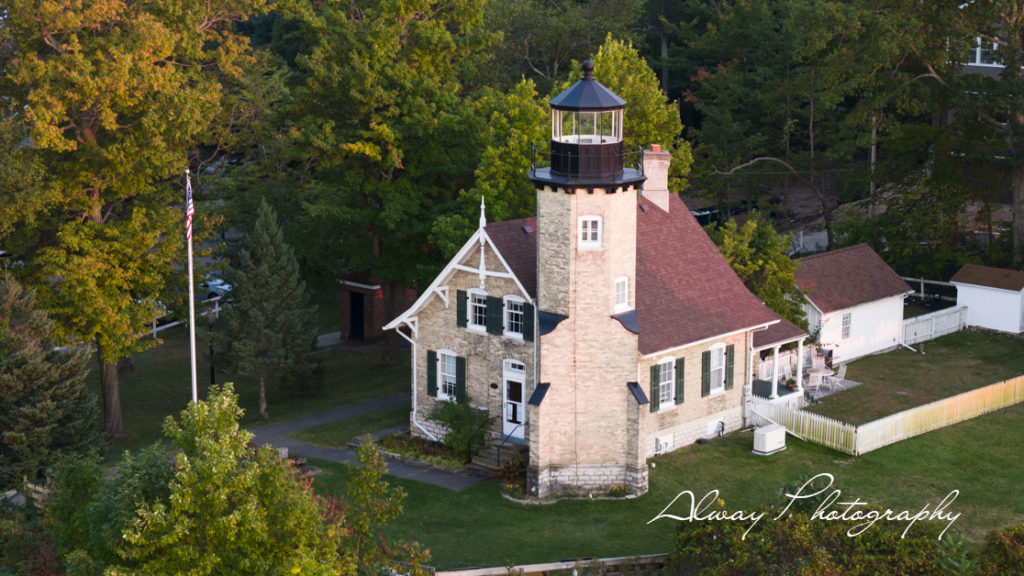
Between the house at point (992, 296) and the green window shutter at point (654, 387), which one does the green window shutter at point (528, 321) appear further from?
the house at point (992, 296)

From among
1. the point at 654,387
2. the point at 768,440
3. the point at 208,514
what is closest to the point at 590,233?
the point at 654,387

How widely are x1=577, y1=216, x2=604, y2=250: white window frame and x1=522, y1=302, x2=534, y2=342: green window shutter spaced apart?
272 centimetres

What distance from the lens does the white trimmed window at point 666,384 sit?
36.2 meters

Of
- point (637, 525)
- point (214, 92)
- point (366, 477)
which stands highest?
point (214, 92)

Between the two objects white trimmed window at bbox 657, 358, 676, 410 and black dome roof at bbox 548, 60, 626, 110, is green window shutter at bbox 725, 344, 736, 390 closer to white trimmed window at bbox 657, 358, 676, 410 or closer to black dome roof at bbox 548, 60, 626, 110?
white trimmed window at bbox 657, 358, 676, 410

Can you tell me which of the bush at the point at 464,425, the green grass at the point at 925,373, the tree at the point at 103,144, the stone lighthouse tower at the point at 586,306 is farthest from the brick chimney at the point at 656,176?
the tree at the point at 103,144

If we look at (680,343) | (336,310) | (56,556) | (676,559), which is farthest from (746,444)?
(336,310)

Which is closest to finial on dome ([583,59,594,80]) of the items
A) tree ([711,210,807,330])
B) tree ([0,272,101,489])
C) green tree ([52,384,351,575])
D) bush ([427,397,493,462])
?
bush ([427,397,493,462])

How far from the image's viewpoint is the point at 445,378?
124 ft

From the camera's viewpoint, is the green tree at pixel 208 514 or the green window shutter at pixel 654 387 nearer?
the green tree at pixel 208 514

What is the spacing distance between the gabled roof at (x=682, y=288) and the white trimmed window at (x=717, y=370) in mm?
712

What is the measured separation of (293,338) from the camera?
44.2m

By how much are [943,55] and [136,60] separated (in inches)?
1199

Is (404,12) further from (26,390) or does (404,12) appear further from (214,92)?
(26,390)
